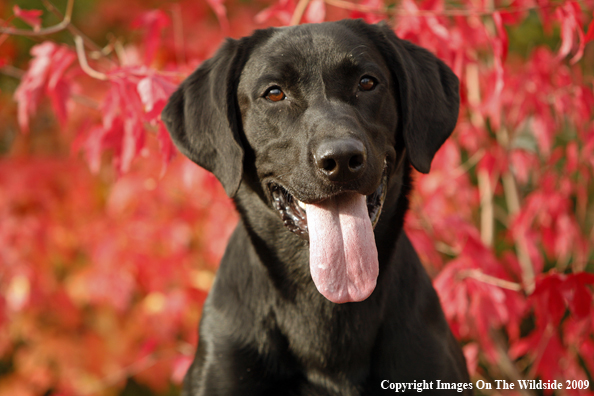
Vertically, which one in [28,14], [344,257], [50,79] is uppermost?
[28,14]

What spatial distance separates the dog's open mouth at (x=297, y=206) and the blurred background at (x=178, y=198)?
0.55m

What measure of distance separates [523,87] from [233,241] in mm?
1822

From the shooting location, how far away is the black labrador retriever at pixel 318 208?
80.4 inches

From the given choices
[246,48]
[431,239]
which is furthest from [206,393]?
[431,239]

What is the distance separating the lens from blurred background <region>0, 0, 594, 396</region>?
2701 mm

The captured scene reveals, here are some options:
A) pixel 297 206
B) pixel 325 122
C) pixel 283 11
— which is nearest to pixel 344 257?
pixel 297 206

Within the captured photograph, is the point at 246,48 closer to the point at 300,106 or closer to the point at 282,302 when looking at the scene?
the point at 300,106

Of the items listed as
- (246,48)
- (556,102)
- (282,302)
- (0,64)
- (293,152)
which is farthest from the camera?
(556,102)

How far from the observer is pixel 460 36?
2.92 metres

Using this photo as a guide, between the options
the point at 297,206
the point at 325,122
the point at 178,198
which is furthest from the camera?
the point at 178,198

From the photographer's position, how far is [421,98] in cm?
235

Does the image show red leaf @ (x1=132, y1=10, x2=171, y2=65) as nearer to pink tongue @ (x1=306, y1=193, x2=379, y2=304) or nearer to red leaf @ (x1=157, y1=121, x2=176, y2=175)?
red leaf @ (x1=157, y1=121, x2=176, y2=175)

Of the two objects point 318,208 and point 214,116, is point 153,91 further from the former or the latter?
point 318,208

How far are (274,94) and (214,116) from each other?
257 millimetres
